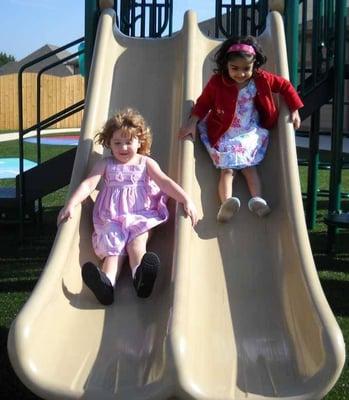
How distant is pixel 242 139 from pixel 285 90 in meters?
0.49

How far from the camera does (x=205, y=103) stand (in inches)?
203

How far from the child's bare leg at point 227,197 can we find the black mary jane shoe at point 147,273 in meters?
0.78

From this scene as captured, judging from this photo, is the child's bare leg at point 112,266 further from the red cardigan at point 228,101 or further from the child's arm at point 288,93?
the child's arm at point 288,93

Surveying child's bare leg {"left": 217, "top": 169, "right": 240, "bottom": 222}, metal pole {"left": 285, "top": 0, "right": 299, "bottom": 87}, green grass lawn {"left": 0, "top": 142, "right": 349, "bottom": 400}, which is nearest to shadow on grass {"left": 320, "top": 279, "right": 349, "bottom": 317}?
green grass lawn {"left": 0, "top": 142, "right": 349, "bottom": 400}

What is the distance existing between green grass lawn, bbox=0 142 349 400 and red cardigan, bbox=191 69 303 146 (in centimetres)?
160

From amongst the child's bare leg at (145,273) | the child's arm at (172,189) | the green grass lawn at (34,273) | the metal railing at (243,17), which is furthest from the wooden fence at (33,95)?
the child's bare leg at (145,273)

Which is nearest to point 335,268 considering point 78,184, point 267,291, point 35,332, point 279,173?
point 279,173

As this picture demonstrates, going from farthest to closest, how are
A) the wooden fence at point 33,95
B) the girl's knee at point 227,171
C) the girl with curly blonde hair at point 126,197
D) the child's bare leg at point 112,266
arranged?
the wooden fence at point 33,95
the girl's knee at point 227,171
the girl with curly blonde hair at point 126,197
the child's bare leg at point 112,266

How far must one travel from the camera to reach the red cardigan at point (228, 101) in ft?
16.7

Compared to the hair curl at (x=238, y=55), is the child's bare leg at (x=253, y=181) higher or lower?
lower

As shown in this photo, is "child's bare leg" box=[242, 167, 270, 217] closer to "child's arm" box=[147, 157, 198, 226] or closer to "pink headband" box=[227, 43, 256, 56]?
"child's arm" box=[147, 157, 198, 226]

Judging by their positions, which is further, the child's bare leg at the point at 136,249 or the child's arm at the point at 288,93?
the child's arm at the point at 288,93

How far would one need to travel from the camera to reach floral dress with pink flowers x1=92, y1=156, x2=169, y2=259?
4309 mm

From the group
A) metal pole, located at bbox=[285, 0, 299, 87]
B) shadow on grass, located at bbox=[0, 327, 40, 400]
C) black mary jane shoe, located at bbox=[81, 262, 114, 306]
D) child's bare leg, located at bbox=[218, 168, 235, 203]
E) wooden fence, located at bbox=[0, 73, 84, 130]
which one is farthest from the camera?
wooden fence, located at bbox=[0, 73, 84, 130]
